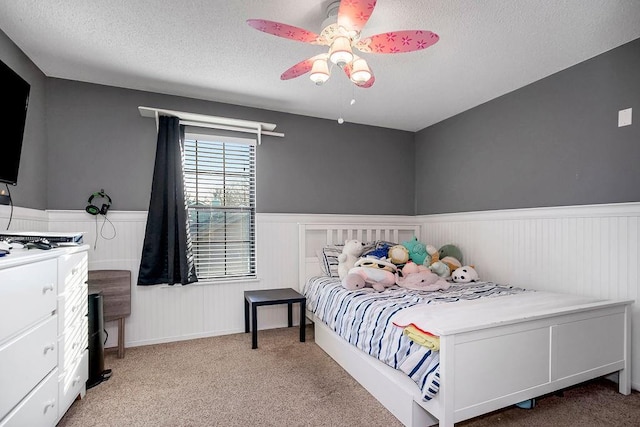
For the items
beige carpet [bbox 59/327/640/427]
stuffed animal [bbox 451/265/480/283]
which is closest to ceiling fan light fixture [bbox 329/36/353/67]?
beige carpet [bbox 59/327/640/427]

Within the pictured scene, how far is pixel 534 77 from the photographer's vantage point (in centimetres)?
278

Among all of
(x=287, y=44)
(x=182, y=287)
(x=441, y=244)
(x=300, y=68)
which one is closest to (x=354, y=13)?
(x=300, y=68)

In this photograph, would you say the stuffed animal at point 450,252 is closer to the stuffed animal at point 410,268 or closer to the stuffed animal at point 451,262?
the stuffed animal at point 451,262

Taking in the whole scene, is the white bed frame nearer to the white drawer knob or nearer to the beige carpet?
the beige carpet

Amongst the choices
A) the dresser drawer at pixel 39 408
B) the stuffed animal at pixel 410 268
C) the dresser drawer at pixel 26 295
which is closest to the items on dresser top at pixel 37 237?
the dresser drawer at pixel 26 295

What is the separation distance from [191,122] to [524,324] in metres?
3.09

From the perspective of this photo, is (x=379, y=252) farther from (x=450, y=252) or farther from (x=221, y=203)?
(x=221, y=203)

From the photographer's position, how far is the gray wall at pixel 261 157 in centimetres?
286

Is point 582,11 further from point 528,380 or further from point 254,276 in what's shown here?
point 254,276

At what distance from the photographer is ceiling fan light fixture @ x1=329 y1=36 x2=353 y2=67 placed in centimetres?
174

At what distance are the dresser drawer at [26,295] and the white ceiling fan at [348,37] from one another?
151 cm

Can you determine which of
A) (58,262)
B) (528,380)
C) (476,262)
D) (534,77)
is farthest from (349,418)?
(534,77)

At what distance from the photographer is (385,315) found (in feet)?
6.92

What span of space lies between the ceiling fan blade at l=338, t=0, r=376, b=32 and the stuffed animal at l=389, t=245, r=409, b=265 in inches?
81.6
